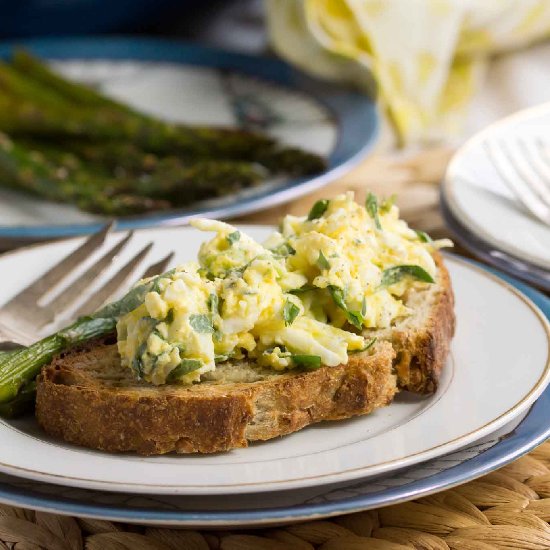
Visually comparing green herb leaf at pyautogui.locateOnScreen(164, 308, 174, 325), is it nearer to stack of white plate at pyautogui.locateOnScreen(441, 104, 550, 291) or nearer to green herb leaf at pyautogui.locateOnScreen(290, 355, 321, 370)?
green herb leaf at pyautogui.locateOnScreen(290, 355, 321, 370)

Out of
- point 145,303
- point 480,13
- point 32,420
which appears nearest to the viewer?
point 145,303

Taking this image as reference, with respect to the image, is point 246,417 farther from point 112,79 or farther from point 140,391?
point 112,79

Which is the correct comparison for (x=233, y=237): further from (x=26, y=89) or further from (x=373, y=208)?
(x=26, y=89)

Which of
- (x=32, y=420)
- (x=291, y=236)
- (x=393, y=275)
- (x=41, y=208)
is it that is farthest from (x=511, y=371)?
(x=41, y=208)

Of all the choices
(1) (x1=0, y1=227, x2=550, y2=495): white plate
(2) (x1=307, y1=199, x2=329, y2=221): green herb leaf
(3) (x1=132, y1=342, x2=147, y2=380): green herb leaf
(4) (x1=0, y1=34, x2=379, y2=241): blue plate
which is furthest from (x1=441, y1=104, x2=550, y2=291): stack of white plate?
(3) (x1=132, y1=342, x2=147, y2=380): green herb leaf

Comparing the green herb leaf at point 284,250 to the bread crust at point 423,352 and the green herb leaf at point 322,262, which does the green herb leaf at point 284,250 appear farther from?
the bread crust at point 423,352
